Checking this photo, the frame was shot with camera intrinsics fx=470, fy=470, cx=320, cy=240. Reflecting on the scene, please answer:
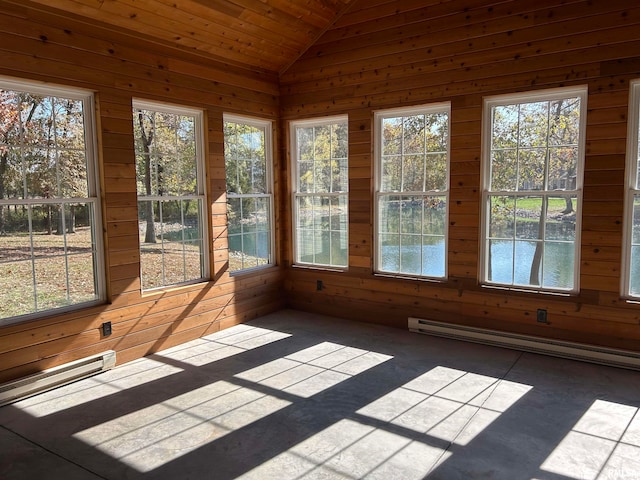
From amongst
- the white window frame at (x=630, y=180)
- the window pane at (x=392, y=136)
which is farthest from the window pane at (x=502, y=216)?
the window pane at (x=392, y=136)

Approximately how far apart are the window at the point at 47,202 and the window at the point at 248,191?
1557 mm

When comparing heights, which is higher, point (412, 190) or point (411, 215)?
point (412, 190)

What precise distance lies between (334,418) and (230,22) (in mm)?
3630

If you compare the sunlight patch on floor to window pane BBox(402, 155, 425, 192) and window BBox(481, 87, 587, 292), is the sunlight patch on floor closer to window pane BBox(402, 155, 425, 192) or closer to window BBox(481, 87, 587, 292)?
window BBox(481, 87, 587, 292)

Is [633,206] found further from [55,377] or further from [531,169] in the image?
[55,377]

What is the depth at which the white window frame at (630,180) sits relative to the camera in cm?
374

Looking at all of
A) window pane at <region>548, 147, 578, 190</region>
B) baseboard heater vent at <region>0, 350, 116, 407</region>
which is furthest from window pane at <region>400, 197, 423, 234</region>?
baseboard heater vent at <region>0, 350, 116, 407</region>

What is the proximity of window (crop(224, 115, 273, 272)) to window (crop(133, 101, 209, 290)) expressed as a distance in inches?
16.9

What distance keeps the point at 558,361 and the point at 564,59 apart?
2543 millimetres

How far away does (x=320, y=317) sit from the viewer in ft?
18.1

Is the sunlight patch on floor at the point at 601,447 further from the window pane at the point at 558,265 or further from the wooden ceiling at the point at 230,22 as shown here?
the wooden ceiling at the point at 230,22

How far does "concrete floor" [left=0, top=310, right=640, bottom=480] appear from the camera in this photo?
2.49m

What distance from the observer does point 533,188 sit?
421 cm

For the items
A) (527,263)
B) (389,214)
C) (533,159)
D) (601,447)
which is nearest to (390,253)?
(389,214)
